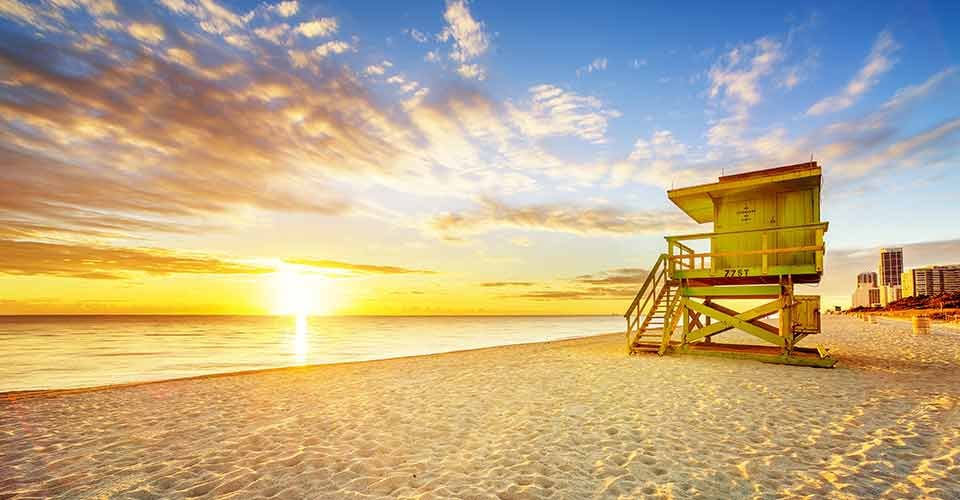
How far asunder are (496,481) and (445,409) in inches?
138

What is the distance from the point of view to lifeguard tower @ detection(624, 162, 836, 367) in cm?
1242

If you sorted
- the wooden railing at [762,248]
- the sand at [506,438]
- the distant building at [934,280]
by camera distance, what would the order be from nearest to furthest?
the sand at [506,438] → the wooden railing at [762,248] → the distant building at [934,280]

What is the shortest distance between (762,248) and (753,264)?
0.58 metres

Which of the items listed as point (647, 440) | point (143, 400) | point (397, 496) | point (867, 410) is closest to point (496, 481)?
point (397, 496)

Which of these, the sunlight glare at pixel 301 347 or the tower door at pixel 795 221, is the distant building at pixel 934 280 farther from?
the sunlight glare at pixel 301 347

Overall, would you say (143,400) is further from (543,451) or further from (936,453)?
(936,453)

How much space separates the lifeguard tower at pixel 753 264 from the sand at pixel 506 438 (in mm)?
2253

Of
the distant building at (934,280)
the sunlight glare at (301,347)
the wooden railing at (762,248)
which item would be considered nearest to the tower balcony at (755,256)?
the wooden railing at (762,248)

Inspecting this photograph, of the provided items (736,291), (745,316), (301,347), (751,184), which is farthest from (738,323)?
(301,347)

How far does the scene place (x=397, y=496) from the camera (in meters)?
4.38

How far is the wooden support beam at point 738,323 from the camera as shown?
13014mm

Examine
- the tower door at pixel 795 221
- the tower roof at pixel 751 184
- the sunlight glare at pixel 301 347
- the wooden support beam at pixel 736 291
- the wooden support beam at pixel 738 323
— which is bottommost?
the sunlight glare at pixel 301 347

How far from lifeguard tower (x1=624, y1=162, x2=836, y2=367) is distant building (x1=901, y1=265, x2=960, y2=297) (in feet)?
710

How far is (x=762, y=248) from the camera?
13211 mm
